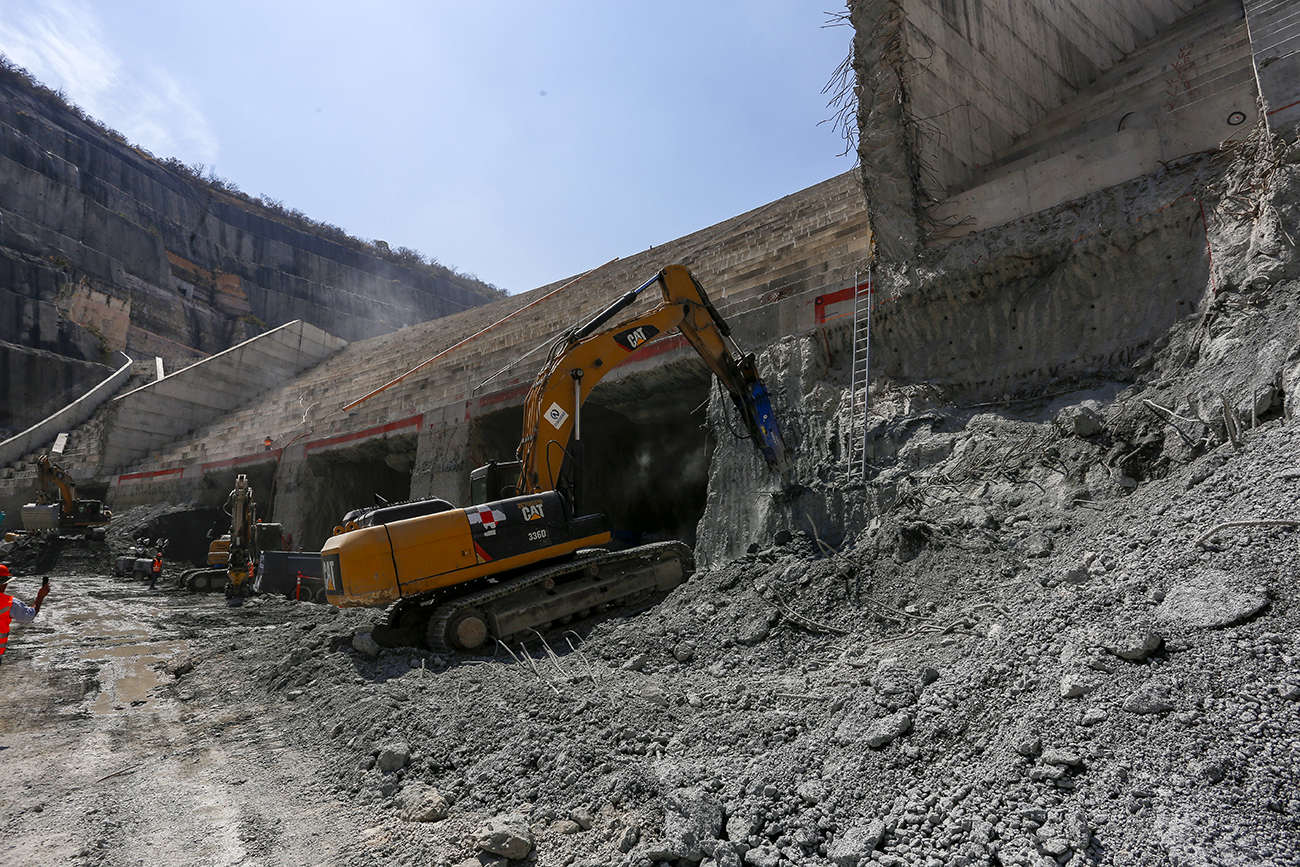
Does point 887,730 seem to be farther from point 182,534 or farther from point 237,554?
point 182,534

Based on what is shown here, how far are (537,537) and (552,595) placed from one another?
615mm

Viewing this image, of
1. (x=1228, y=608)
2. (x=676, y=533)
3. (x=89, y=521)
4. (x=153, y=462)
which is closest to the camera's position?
(x=1228, y=608)

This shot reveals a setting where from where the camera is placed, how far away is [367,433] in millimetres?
15250

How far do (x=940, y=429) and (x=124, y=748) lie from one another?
23.8ft

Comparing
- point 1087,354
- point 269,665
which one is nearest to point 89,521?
point 269,665

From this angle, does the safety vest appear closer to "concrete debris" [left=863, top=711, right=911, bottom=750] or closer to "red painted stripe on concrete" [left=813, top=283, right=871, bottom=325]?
"concrete debris" [left=863, top=711, right=911, bottom=750]

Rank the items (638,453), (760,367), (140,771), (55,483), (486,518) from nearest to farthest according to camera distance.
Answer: (140,771) < (486,518) < (760,367) < (638,453) < (55,483)

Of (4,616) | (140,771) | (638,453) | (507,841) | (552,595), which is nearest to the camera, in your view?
(507,841)

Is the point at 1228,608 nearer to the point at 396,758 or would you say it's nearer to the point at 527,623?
the point at 396,758

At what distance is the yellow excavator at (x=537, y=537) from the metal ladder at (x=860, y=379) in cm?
82

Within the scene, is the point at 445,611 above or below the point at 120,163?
below

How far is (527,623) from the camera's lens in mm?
6906

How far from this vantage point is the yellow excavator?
6547 mm

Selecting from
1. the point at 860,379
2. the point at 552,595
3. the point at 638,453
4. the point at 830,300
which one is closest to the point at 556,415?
the point at 552,595
